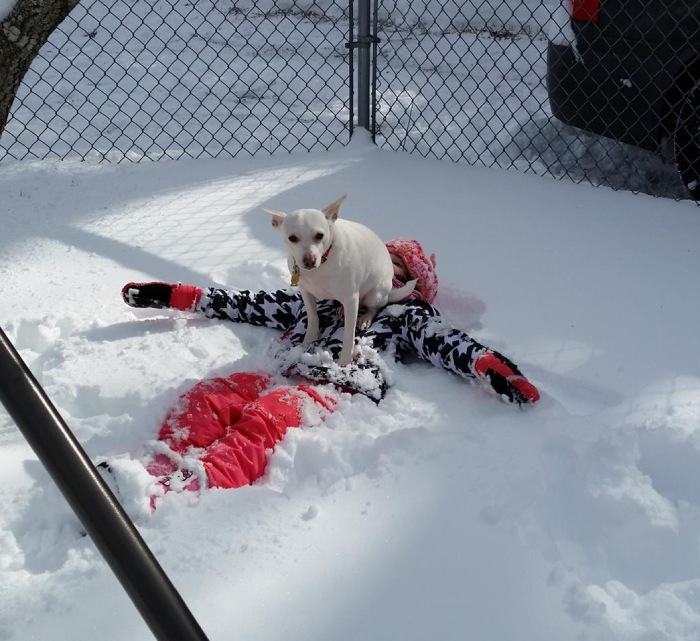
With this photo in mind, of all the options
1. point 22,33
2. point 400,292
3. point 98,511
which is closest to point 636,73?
point 400,292

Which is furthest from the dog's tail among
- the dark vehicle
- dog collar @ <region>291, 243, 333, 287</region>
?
the dark vehicle

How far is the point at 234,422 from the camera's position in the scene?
2264mm

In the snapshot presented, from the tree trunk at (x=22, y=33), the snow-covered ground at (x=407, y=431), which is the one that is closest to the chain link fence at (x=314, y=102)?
the snow-covered ground at (x=407, y=431)

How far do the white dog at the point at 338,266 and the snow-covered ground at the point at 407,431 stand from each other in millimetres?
253

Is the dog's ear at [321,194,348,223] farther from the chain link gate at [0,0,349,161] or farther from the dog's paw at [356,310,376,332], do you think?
the chain link gate at [0,0,349,161]

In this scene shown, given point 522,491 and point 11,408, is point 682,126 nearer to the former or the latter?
point 522,491

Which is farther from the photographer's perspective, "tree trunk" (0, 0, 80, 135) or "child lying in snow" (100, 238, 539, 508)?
"child lying in snow" (100, 238, 539, 508)

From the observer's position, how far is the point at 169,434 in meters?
2.17

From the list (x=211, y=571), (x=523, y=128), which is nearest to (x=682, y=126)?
(x=523, y=128)

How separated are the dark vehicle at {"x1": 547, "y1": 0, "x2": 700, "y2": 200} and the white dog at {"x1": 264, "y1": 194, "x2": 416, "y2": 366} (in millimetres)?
1709

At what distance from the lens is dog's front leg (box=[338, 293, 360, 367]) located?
2.47 metres

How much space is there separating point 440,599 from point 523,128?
378 cm

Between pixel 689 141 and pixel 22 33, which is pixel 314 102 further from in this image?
pixel 22 33

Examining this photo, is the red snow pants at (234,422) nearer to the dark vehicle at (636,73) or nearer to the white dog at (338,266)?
the white dog at (338,266)
